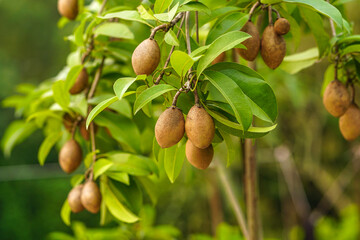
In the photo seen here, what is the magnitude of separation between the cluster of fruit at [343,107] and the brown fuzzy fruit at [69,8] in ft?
1.33

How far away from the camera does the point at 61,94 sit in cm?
54

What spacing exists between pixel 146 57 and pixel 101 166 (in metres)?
0.20

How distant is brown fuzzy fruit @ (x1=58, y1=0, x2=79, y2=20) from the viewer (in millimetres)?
631

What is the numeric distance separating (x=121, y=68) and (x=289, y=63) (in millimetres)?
266

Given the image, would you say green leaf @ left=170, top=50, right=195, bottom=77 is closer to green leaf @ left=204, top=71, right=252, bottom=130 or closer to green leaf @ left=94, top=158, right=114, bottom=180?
green leaf @ left=204, top=71, right=252, bottom=130

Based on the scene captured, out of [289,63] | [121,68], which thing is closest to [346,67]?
[289,63]

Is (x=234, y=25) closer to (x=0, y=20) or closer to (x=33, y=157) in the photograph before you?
(x=33, y=157)

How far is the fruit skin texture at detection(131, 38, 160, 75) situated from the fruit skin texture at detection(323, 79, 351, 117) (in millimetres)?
210

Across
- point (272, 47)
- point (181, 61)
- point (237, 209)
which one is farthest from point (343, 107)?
point (237, 209)

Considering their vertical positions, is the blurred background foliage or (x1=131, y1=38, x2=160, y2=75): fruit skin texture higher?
(x1=131, y1=38, x2=160, y2=75): fruit skin texture

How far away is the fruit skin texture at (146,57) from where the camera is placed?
352 millimetres

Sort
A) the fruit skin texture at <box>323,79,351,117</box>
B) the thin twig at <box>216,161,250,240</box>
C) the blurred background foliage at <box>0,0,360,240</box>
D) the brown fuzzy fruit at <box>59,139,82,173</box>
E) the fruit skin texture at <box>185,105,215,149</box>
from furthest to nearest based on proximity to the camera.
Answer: the blurred background foliage at <box>0,0,360,240</box> < the thin twig at <box>216,161,250,240</box> < the brown fuzzy fruit at <box>59,139,82,173</box> < the fruit skin texture at <box>323,79,351,117</box> < the fruit skin texture at <box>185,105,215,149</box>

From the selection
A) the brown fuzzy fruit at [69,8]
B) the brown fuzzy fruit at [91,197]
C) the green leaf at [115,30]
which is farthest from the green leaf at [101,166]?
the brown fuzzy fruit at [69,8]

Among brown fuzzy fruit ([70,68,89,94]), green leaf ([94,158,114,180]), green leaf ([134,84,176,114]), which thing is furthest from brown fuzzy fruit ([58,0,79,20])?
green leaf ([134,84,176,114])
